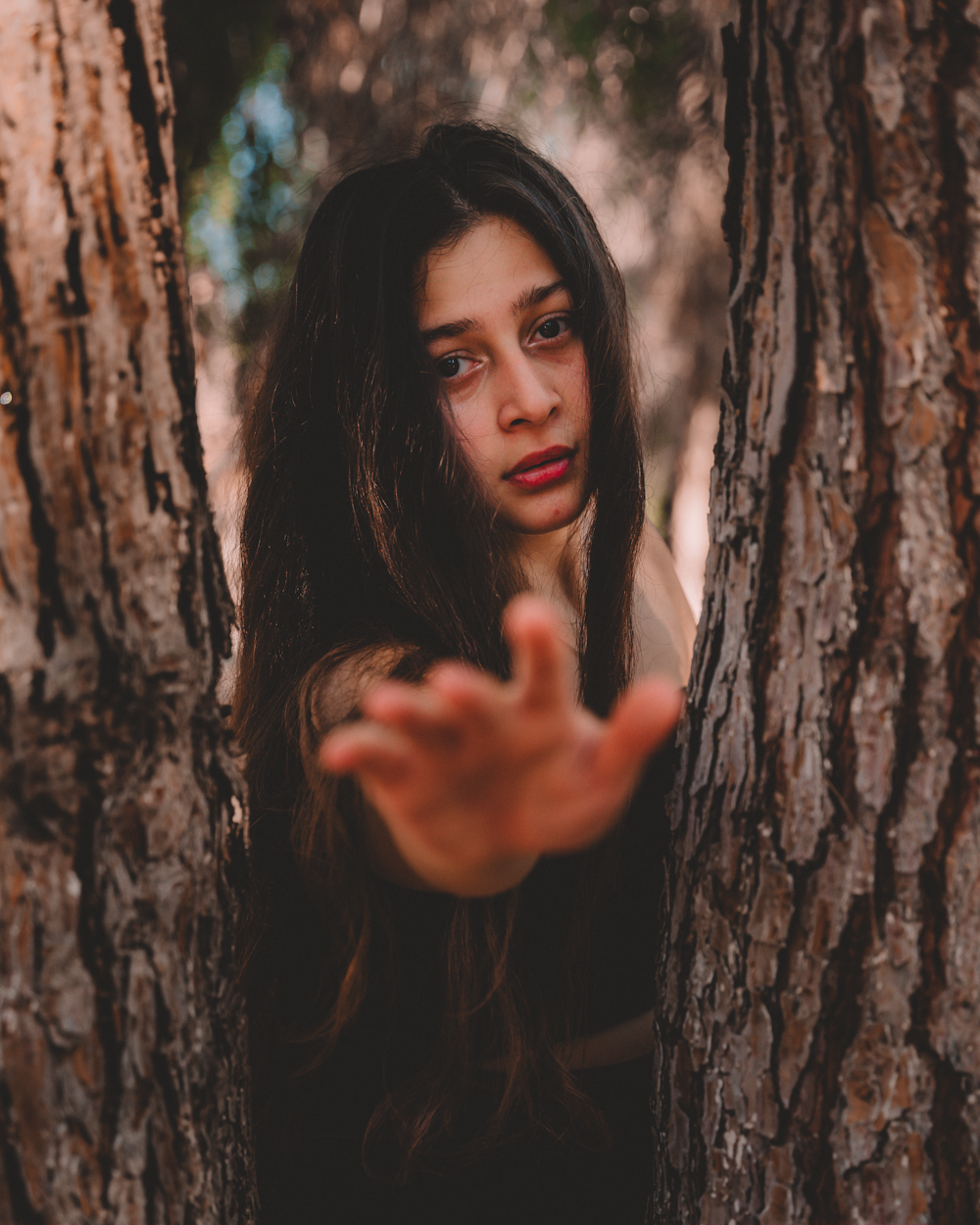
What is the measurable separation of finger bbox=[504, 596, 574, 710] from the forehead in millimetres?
855

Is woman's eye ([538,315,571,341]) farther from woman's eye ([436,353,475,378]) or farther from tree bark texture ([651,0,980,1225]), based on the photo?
tree bark texture ([651,0,980,1225])

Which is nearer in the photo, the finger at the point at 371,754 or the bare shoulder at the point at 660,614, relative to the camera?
the finger at the point at 371,754

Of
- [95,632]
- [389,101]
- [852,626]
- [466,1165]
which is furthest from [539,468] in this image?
[389,101]

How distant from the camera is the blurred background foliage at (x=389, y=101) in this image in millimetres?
3584

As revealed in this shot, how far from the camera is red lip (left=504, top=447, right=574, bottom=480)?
1402 millimetres

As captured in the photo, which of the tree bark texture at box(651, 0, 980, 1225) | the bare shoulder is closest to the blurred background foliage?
the bare shoulder

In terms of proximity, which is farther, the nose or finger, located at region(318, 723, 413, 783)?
the nose

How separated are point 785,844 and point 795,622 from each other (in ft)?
0.75

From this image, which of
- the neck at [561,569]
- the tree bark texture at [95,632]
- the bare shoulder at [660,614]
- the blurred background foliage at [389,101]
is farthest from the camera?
the blurred background foliage at [389,101]

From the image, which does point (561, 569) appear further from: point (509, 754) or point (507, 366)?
point (509, 754)

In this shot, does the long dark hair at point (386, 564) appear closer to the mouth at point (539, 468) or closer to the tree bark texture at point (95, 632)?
the mouth at point (539, 468)

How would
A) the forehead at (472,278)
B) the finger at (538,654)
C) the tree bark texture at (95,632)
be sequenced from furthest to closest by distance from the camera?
the forehead at (472,278) < the tree bark texture at (95,632) < the finger at (538,654)

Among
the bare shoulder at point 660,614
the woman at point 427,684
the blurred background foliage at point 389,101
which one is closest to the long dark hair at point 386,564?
the woman at point 427,684

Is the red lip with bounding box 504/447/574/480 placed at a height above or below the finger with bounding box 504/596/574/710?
above
